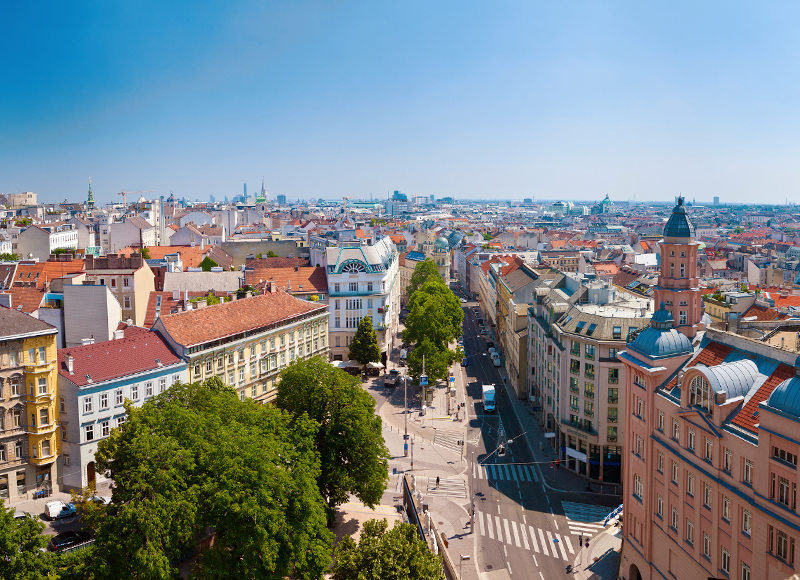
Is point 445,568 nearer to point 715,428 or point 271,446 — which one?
point 271,446

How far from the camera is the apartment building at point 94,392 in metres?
63.4

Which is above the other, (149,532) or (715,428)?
(715,428)

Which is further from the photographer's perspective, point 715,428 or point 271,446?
point 271,446

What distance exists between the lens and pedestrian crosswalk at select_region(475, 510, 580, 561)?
197 ft

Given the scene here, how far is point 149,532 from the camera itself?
41.2 metres

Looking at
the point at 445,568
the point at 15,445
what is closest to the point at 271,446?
the point at 445,568

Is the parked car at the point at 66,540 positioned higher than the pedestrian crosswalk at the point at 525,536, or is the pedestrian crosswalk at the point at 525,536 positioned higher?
the parked car at the point at 66,540

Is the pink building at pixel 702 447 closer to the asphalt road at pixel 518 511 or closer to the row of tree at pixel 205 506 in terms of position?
the asphalt road at pixel 518 511

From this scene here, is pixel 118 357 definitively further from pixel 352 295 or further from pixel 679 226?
pixel 679 226

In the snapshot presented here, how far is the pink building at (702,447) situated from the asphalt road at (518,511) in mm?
7005

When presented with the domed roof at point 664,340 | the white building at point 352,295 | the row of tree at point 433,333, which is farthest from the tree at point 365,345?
the domed roof at point 664,340

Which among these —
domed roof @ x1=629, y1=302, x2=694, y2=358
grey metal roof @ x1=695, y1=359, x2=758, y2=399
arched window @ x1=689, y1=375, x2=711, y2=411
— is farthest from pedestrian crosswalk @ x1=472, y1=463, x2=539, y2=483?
grey metal roof @ x1=695, y1=359, x2=758, y2=399

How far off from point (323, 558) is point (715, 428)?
27913mm

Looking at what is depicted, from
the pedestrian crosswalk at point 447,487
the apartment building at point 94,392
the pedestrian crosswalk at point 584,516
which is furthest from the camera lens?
the pedestrian crosswalk at point 447,487
